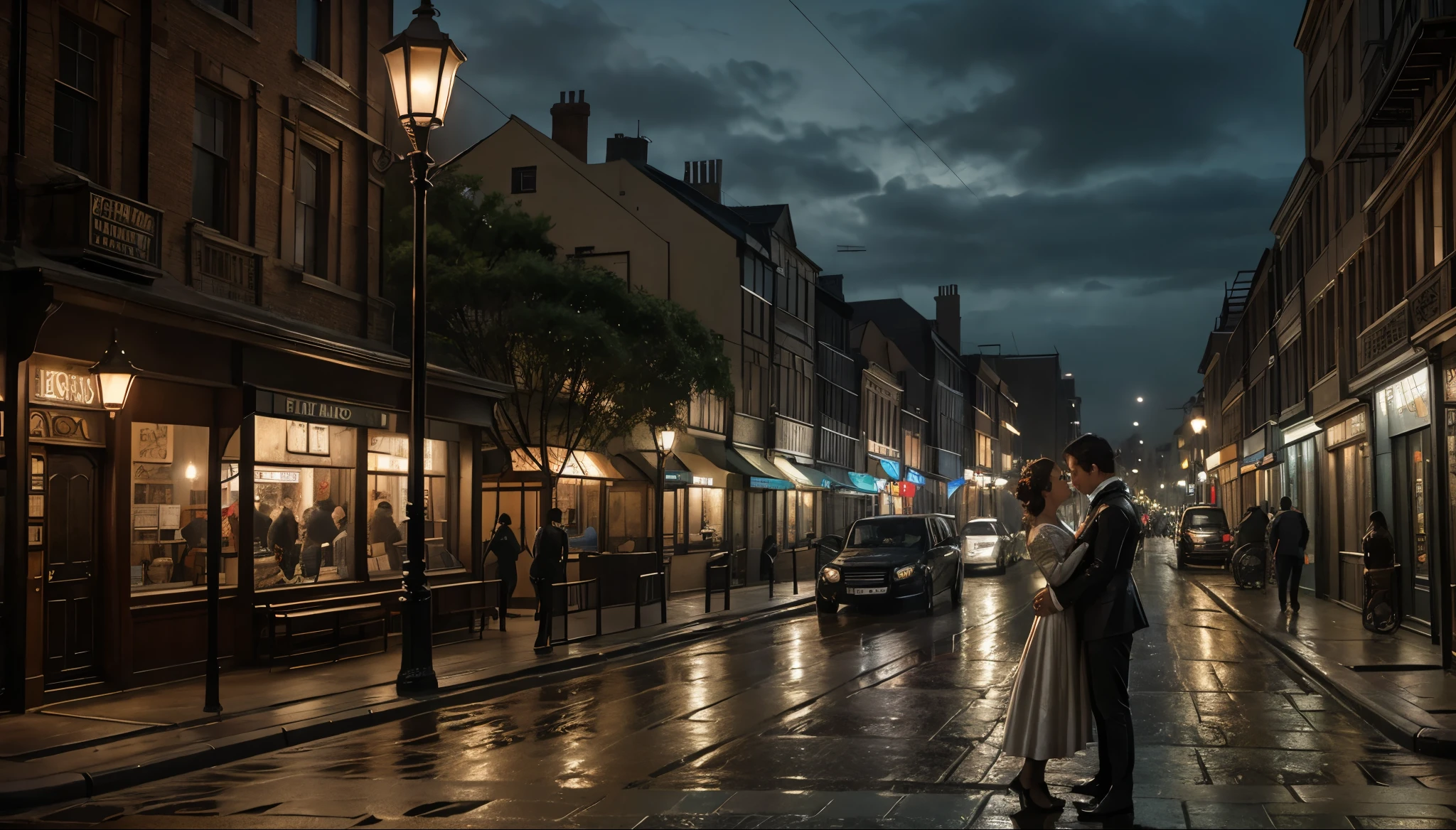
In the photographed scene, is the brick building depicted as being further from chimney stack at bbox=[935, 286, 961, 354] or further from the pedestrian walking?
chimney stack at bbox=[935, 286, 961, 354]

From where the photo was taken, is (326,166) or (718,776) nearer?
(718,776)

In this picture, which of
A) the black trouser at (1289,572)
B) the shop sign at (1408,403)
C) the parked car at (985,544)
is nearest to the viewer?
the shop sign at (1408,403)

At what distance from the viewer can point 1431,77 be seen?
17453 mm

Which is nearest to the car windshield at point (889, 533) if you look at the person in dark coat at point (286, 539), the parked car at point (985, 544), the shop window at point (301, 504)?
the shop window at point (301, 504)

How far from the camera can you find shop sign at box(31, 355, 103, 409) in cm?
1238

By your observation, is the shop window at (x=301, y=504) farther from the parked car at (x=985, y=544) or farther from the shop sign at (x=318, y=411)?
the parked car at (x=985, y=544)

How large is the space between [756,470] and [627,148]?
12.1 m

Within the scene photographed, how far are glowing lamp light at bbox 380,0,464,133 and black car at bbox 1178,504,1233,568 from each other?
111 ft

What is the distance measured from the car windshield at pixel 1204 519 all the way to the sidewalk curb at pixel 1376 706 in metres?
24.7

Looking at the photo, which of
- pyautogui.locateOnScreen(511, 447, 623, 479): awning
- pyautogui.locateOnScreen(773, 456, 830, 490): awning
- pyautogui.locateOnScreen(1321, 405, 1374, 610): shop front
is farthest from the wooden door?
pyautogui.locateOnScreen(773, 456, 830, 490): awning

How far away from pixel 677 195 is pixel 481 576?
1853 cm

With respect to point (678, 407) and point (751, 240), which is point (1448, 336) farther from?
point (751, 240)

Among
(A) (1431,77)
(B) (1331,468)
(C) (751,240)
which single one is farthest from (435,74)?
(C) (751,240)

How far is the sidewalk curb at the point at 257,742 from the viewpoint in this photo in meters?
8.62
